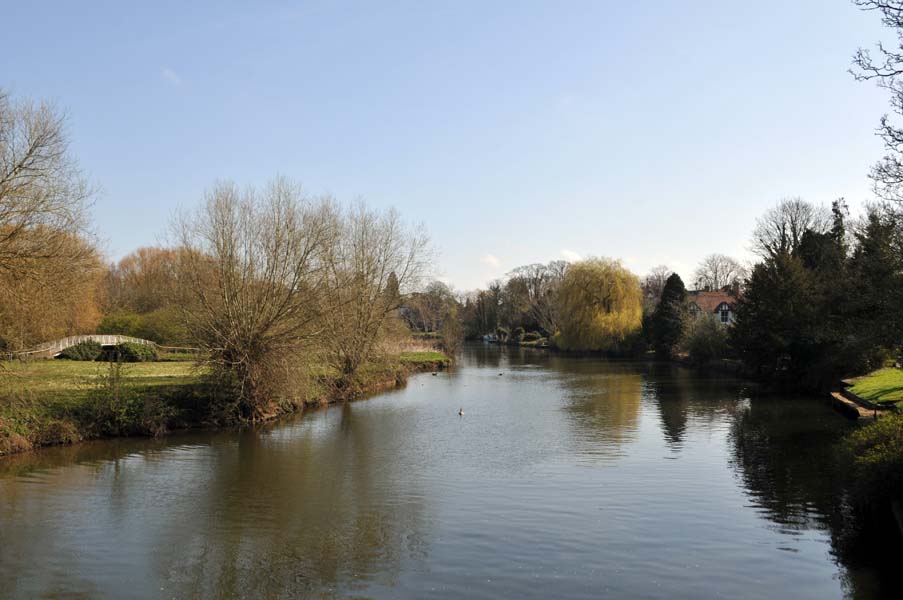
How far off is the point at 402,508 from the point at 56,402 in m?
13.4

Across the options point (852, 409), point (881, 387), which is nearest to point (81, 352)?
point (852, 409)

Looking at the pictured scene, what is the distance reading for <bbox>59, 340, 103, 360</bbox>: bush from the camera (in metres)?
36.6

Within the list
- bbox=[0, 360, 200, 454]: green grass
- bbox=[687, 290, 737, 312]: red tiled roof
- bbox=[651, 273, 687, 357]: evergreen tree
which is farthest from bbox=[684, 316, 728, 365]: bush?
bbox=[0, 360, 200, 454]: green grass

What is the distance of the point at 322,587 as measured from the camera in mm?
9398

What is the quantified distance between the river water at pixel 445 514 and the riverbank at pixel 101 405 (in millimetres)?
724

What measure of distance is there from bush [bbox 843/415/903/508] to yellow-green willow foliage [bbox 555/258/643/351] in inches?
2022

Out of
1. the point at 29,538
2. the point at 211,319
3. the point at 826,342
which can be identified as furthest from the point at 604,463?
the point at 826,342

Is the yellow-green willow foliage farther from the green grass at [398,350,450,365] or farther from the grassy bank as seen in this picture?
the grassy bank

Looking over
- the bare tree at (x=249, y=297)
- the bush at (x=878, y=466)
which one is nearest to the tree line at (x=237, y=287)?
Result: the bare tree at (x=249, y=297)

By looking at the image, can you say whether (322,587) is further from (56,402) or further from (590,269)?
(590,269)

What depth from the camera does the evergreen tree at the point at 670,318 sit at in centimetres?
5706

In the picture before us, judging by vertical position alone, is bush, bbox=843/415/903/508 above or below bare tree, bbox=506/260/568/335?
below

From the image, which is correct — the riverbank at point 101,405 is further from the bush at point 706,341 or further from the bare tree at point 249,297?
the bush at point 706,341

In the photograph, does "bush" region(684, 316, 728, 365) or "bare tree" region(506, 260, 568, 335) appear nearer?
"bush" region(684, 316, 728, 365)
